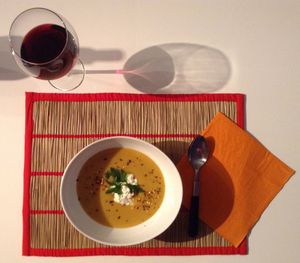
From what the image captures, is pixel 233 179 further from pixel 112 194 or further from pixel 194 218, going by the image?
pixel 112 194

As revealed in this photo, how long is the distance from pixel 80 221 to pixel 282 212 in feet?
1.50

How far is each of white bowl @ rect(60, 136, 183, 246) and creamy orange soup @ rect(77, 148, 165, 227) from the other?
0.04ft

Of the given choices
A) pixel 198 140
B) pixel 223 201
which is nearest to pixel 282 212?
pixel 223 201

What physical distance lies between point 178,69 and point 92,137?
26 centimetres

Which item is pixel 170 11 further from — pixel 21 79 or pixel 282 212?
pixel 282 212

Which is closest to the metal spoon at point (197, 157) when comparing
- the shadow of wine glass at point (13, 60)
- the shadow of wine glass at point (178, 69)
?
the shadow of wine glass at point (178, 69)

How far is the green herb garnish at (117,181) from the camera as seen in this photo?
802 millimetres

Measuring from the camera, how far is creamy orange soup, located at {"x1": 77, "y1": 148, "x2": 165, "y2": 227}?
80 centimetres

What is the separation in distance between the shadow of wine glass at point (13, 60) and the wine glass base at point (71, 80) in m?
0.03

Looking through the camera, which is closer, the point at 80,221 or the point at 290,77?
the point at 80,221

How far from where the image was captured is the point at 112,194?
812 mm

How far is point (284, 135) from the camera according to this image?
2.84 ft

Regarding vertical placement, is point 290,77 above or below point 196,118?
above

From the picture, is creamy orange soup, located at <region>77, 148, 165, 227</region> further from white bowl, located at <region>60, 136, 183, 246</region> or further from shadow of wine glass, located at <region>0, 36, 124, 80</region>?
shadow of wine glass, located at <region>0, 36, 124, 80</region>
